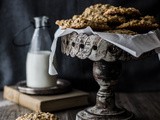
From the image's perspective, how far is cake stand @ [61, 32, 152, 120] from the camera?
35.4 inches

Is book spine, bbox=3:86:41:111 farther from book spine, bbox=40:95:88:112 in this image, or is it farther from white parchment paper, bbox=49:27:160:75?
white parchment paper, bbox=49:27:160:75

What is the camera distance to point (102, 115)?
98cm

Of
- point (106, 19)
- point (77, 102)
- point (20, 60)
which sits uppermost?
point (106, 19)

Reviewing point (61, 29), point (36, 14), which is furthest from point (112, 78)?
point (36, 14)

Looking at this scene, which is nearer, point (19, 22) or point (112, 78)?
point (112, 78)

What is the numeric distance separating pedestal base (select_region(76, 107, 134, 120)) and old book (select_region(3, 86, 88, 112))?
0.33 feet

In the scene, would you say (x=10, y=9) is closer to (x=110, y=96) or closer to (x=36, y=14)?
(x=36, y=14)

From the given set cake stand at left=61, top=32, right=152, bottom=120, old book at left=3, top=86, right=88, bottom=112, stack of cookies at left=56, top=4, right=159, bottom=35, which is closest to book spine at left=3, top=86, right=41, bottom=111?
old book at left=3, top=86, right=88, bottom=112

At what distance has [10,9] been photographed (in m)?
1.33

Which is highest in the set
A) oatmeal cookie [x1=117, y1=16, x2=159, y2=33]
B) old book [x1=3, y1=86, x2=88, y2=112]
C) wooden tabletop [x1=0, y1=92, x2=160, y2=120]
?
oatmeal cookie [x1=117, y1=16, x2=159, y2=33]

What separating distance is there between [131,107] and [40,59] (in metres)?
0.28

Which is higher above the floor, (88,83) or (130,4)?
(130,4)

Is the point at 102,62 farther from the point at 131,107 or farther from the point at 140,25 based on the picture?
the point at 131,107

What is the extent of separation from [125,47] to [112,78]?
126mm
